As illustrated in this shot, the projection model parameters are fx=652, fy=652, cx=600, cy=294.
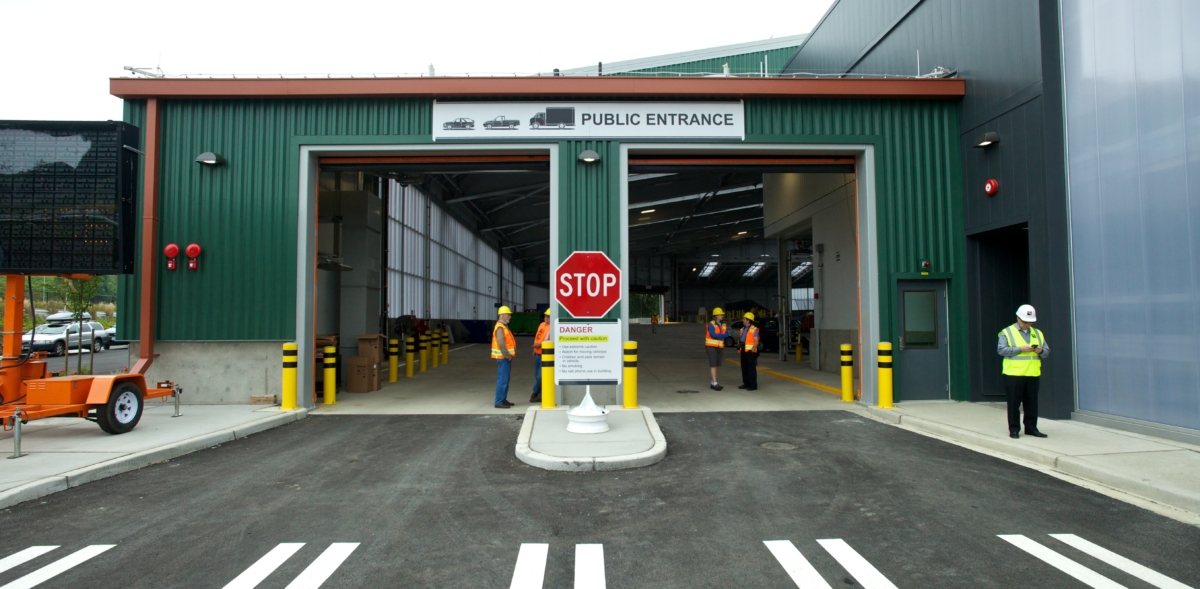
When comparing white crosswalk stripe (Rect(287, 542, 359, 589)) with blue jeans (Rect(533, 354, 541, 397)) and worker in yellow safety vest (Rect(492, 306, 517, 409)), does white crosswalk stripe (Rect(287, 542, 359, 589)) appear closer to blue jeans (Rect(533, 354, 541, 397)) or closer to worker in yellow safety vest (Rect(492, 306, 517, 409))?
worker in yellow safety vest (Rect(492, 306, 517, 409))

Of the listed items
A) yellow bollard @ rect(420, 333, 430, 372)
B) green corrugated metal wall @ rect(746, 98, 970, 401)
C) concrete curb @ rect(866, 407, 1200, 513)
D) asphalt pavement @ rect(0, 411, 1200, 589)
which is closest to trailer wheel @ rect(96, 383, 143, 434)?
asphalt pavement @ rect(0, 411, 1200, 589)

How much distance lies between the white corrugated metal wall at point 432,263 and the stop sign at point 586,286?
643 inches

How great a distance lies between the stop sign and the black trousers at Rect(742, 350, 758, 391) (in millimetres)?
5160

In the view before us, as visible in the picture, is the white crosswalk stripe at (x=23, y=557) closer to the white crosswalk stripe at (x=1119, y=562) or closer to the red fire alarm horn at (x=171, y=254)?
the white crosswalk stripe at (x=1119, y=562)

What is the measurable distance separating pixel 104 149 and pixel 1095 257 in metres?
13.9

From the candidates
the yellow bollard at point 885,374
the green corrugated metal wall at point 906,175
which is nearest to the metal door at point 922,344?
the green corrugated metal wall at point 906,175

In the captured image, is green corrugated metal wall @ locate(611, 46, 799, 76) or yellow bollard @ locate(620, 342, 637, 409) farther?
green corrugated metal wall @ locate(611, 46, 799, 76)

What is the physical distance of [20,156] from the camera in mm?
8562

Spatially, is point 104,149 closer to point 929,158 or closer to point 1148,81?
point 929,158

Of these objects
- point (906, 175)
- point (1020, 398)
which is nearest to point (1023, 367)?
point (1020, 398)

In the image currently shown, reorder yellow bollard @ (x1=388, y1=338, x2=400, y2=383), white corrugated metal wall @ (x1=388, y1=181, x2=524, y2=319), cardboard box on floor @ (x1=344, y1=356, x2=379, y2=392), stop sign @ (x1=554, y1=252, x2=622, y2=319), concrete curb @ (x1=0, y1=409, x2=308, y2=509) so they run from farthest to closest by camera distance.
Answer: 1. white corrugated metal wall @ (x1=388, y1=181, x2=524, y2=319)
2. yellow bollard @ (x1=388, y1=338, x2=400, y2=383)
3. cardboard box on floor @ (x1=344, y1=356, x2=379, y2=392)
4. stop sign @ (x1=554, y1=252, x2=622, y2=319)
5. concrete curb @ (x1=0, y1=409, x2=308, y2=509)

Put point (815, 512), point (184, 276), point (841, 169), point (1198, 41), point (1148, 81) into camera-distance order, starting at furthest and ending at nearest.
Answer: point (841, 169) < point (184, 276) < point (1148, 81) < point (1198, 41) < point (815, 512)

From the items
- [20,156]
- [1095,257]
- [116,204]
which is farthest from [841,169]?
[20,156]

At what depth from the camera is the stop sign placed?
30.8 feet
